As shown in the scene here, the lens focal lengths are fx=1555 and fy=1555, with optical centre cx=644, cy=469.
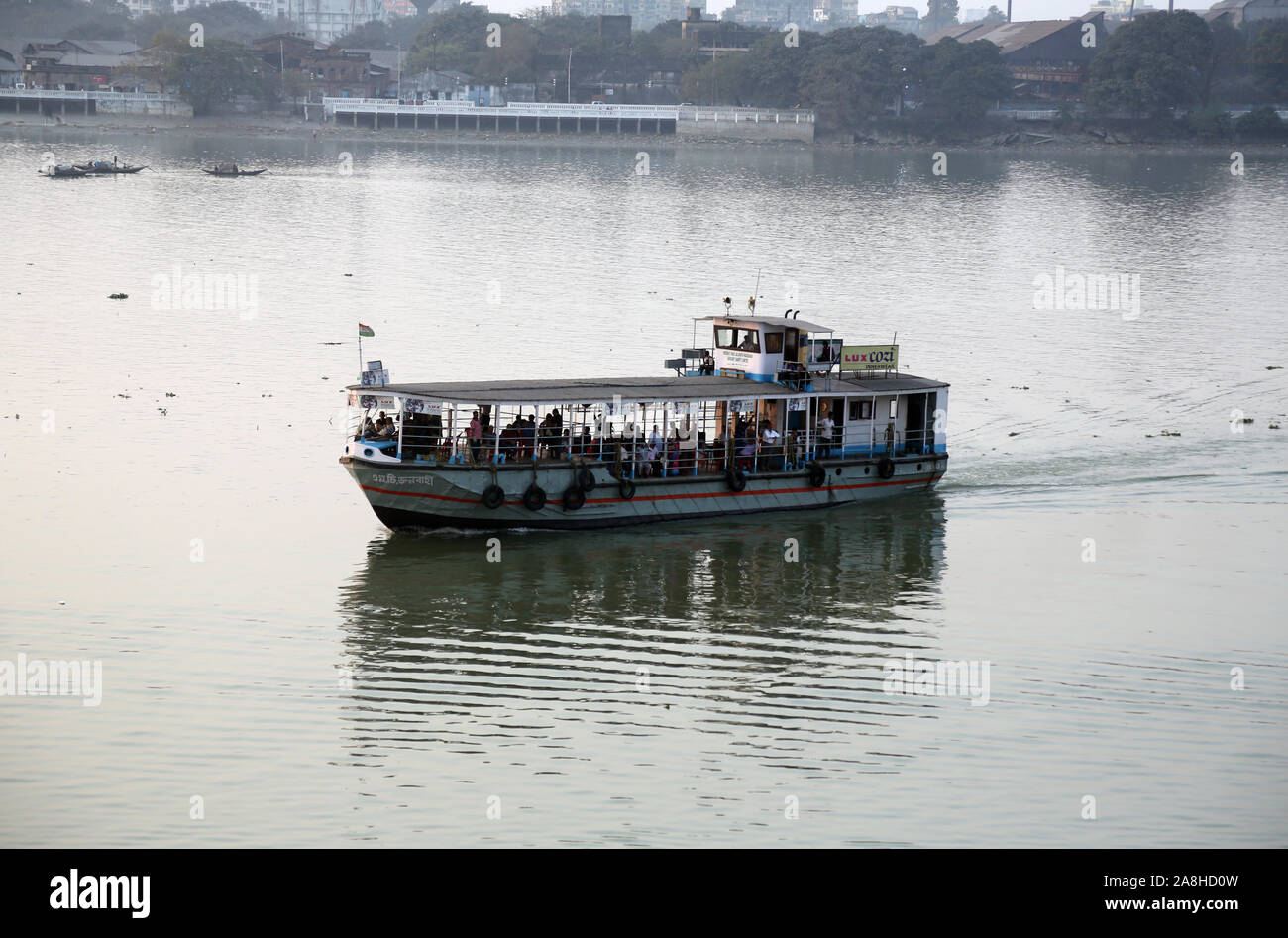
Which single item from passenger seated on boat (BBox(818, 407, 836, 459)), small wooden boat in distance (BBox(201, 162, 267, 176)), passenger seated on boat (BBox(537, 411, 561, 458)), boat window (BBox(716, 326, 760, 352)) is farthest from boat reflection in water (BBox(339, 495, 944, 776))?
small wooden boat in distance (BBox(201, 162, 267, 176))

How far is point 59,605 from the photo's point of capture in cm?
3128

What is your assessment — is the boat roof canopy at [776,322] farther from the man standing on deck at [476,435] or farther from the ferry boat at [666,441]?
the man standing on deck at [476,435]

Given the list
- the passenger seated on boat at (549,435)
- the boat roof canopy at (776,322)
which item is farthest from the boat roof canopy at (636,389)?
the boat roof canopy at (776,322)

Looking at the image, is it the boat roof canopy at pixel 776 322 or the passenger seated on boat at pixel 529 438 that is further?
the boat roof canopy at pixel 776 322

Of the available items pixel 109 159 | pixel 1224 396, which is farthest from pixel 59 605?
pixel 109 159

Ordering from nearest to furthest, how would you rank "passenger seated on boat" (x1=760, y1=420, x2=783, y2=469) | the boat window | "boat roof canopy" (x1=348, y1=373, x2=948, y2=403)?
"boat roof canopy" (x1=348, y1=373, x2=948, y2=403), "passenger seated on boat" (x1=760, y1=420, x2=783, y2=469), the boat window

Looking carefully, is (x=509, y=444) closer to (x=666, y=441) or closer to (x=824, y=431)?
(x=666, y=441)

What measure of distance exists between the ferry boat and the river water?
79cm

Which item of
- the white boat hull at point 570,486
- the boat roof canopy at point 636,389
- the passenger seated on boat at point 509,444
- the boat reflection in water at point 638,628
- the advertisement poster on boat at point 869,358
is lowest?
the boat reflection in water at point 638,628

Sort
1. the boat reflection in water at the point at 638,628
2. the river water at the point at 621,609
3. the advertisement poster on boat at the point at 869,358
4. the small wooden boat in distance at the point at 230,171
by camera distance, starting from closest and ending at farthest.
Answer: the river water at the point at 621,609 < the boat reflection in water at the point at 638,628 < the advertisement poster on boat at the point at 869,358 < the small wooden boat in distance at the point at 230,171

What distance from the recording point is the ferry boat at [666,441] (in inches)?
1398

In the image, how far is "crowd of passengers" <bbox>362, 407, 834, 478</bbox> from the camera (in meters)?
35.8

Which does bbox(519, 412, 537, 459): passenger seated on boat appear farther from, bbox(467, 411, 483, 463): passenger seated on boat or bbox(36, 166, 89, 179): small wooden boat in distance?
bbox(36, 166, 89, 179): small wooden boat in distance

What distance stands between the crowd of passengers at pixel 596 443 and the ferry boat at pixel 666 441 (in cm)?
5
